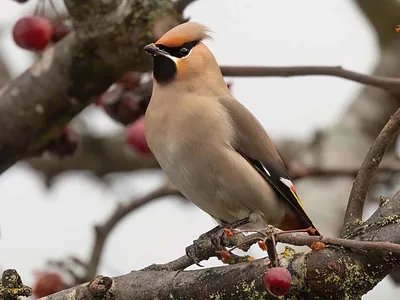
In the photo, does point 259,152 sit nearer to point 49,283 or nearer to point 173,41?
point 173,41

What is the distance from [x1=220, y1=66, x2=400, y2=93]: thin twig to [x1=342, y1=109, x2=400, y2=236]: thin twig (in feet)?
2.50

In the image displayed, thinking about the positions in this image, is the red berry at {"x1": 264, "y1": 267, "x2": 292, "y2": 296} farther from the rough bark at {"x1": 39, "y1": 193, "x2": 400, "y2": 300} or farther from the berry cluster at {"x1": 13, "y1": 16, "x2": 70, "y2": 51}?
the berry cluster at {"x1": 13, "y1": 16, "x2": 70, "y2": 51}

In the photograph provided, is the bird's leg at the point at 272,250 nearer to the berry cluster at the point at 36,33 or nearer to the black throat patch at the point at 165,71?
the black throat patch at the point at 165,71

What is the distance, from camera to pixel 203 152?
3.16m

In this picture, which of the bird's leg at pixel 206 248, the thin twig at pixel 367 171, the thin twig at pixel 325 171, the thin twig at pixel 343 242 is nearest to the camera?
the thin twig at pixel 343 242

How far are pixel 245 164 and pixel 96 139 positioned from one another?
2695 mm

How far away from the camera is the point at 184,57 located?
138 inches

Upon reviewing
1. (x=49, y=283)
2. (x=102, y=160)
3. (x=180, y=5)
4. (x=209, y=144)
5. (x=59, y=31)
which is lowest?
(x=102, y=160)

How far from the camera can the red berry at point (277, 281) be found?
1.94m

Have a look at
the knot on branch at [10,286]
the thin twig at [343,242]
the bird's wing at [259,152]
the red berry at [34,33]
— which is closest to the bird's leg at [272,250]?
the thin twig at [343,242]

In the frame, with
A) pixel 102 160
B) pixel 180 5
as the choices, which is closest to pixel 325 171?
pixel 180 5

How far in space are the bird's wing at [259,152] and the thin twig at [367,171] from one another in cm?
91

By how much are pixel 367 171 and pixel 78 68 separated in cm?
133

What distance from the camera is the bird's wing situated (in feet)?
10.8
